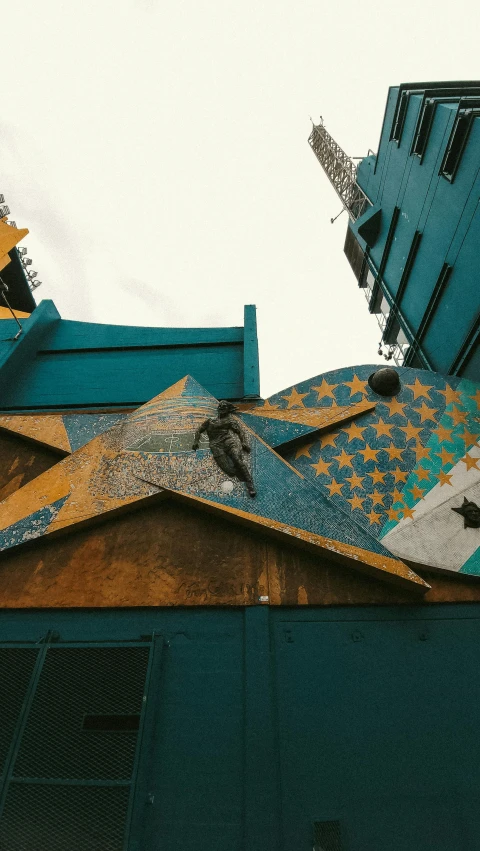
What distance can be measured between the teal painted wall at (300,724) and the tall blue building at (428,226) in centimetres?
740

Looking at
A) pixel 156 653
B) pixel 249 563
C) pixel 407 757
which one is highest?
pixel 249 563

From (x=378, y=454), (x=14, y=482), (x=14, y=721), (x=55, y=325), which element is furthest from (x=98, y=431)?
(x=55, y=325)

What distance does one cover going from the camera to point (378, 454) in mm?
7586

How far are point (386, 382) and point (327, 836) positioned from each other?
6.71 metres

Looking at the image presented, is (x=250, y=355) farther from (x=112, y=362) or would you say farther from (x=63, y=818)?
(x=63, y=818)

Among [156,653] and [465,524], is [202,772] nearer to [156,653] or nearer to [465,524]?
[156,653]

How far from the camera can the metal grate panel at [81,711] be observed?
454 cm

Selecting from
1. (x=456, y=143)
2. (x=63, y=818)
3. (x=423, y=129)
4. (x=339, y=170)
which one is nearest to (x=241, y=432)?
(x=63, y=818)

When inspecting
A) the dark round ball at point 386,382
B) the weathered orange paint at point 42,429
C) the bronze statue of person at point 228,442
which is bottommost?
the bronze statue of person at point 228,442

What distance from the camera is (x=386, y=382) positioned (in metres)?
8.36

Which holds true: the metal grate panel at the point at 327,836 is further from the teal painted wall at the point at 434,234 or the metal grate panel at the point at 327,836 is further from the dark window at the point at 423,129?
the dark window at the point at 423,129

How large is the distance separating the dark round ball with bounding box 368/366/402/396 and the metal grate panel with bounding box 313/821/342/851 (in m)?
6.49

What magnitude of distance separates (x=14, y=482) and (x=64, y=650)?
375 centimetres

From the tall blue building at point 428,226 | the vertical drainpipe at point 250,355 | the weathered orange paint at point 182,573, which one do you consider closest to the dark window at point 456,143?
the tall blue building at point 428,226
